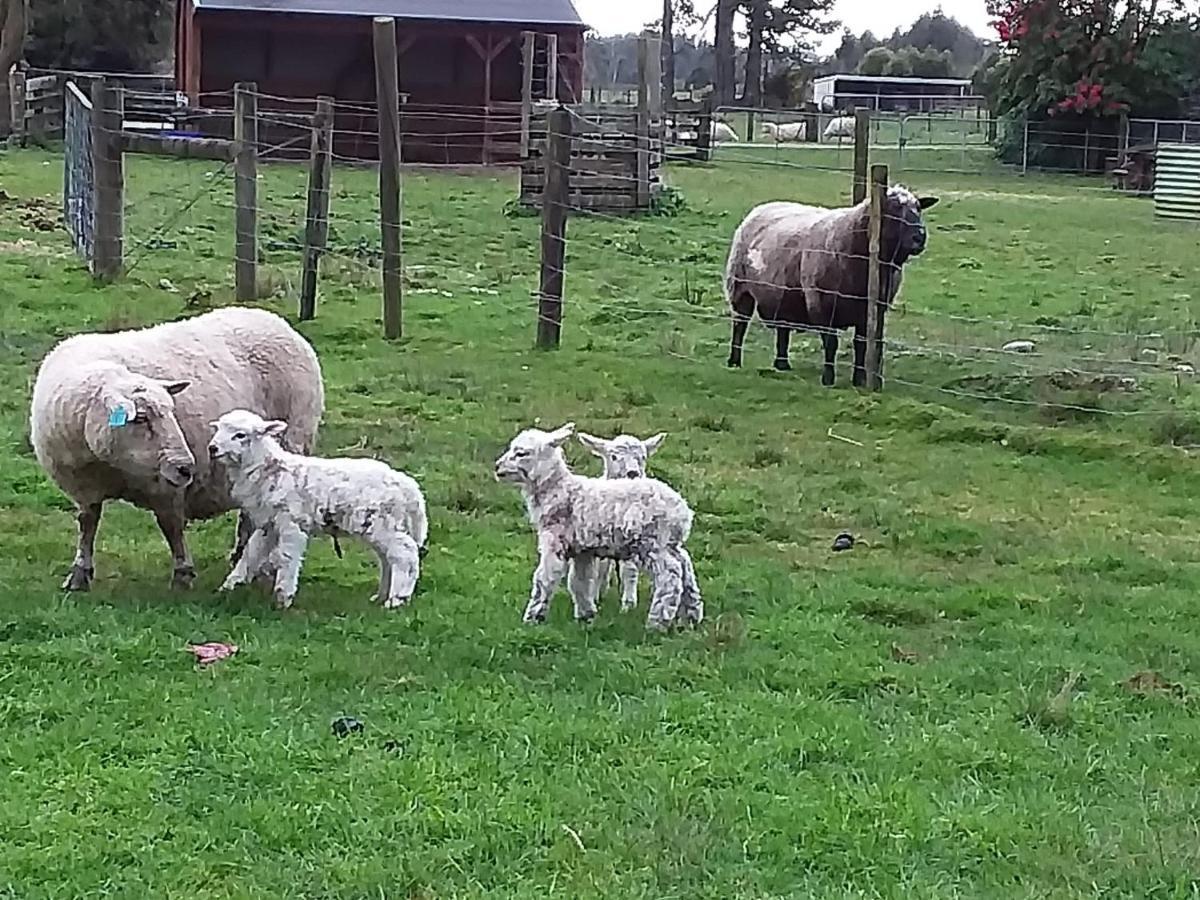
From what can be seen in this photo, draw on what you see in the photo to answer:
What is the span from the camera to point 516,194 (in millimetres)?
28875

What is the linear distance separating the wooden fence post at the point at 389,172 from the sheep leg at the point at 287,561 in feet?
23.7

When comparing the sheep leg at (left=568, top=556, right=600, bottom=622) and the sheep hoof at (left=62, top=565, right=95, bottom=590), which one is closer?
the sheep leg at (left=568, top=556, right=600, bottom=622)

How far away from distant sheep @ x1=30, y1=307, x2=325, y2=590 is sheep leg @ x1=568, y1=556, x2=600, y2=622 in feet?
5.07

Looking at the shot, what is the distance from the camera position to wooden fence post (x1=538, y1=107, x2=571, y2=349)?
14320mm

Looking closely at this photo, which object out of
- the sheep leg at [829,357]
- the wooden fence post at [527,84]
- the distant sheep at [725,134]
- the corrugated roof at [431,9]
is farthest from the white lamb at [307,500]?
the distant sheep at [725,134]

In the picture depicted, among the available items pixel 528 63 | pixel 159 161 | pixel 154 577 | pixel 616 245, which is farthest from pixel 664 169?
pixel 154 577

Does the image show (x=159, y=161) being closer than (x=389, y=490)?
No

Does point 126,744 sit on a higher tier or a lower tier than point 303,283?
lower

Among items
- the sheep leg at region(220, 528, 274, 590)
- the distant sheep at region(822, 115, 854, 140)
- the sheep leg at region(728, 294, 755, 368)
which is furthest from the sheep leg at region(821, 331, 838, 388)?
the distant sheep at region(822, 115, 854, 140)

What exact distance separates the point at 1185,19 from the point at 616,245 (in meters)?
28.7

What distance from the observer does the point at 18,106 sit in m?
35.0

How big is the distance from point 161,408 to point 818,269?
25.6 ft

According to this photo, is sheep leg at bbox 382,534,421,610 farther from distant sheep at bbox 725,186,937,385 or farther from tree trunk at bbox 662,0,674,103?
tree trunk at bbox 662,0,674,103

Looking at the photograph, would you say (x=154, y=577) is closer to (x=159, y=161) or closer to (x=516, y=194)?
(x=516, y=194)
